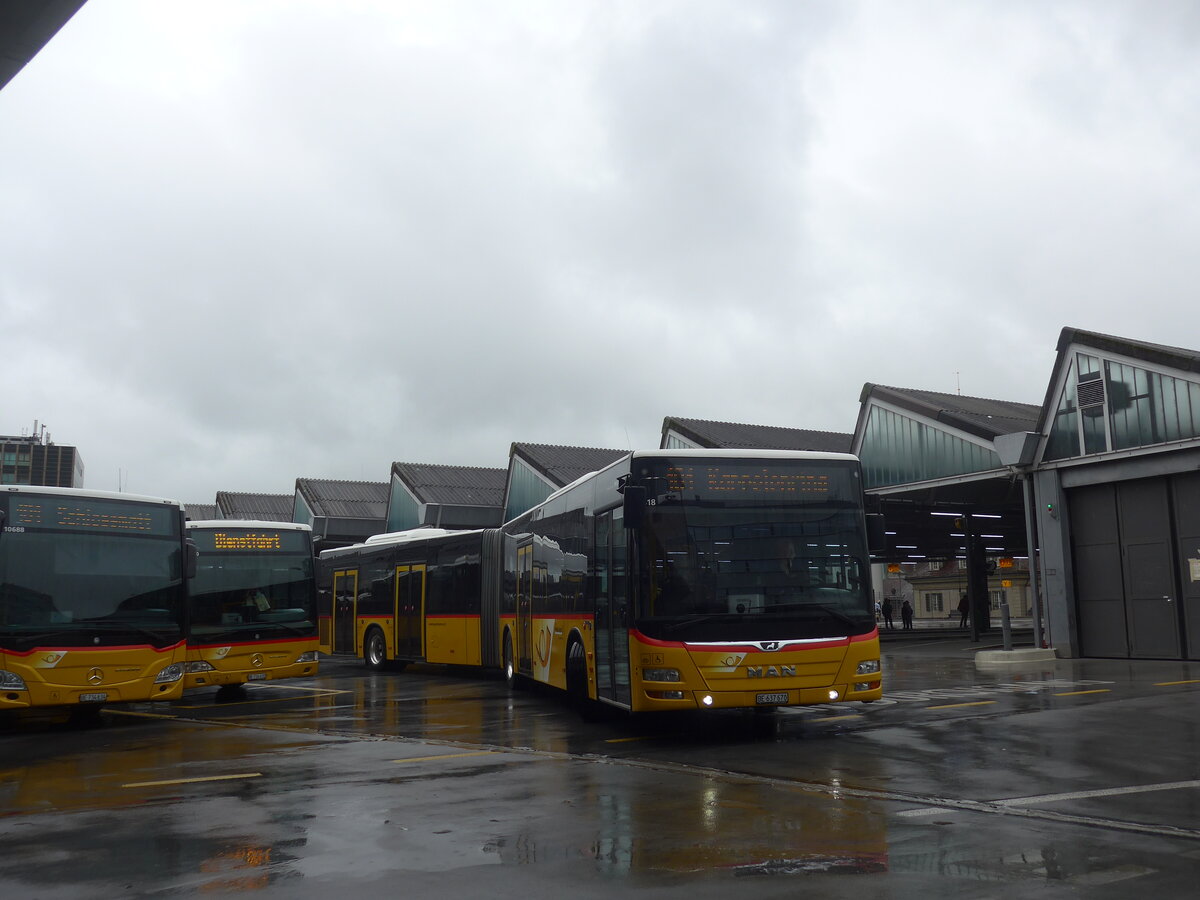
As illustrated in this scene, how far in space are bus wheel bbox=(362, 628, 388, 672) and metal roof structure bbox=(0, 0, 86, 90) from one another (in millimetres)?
21892

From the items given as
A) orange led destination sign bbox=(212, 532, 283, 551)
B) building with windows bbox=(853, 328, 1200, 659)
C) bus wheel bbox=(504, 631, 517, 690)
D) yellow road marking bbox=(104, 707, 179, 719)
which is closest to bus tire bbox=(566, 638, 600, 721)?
bus wheel bbox=(504, 631, 517, 690)

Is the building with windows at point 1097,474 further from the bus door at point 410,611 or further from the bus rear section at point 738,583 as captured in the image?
the bus rear section at point 738,583

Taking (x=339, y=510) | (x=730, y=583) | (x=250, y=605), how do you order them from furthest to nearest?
(x=339, y=510)
(x=250, y=605)
(x=730, y=583)

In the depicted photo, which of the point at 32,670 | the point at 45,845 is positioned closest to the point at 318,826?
the point at 45,845

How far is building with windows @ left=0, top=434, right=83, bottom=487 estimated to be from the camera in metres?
176

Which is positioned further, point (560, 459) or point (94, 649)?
point (560, 459)

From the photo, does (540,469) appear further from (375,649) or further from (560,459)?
(375,649)

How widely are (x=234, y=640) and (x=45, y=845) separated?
12357 mm

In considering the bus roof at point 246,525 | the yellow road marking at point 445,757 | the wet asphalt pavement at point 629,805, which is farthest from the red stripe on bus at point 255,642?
the yellow road marking at point 445,757

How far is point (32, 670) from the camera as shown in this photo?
14492 millimetres

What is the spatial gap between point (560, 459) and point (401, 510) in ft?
28.7

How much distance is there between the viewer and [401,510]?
48.3 metres

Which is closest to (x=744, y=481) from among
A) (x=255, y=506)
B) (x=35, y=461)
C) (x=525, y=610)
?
(x=525, y=610)

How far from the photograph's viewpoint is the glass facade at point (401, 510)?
46812 millimetres
